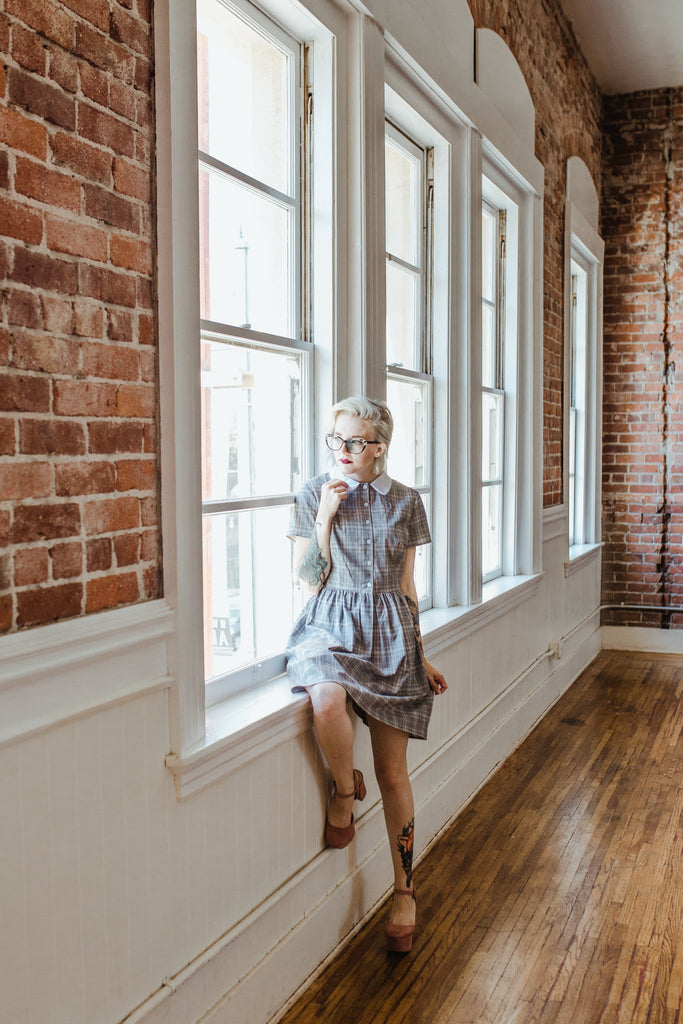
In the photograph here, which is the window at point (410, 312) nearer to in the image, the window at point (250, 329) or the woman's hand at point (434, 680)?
the window at point (250, 329)

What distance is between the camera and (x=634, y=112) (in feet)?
23.2

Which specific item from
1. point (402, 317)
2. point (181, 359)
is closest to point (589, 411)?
point (402, 317)

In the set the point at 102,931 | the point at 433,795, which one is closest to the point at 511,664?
the point at 433,795

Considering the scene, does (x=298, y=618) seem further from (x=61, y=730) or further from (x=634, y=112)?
(x=634, y=112)

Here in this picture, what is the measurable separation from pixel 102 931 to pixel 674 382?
6359mm

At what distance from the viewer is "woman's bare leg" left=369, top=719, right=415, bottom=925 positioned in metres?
2.75

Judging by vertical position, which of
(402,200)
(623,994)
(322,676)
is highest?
(402,200)

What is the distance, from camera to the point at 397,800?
279 centimetres

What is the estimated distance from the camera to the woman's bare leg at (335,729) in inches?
100.0

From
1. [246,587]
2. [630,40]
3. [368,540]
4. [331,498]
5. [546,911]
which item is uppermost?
[630,40]

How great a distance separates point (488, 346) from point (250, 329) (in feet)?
8.43

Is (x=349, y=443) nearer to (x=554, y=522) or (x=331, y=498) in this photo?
(x=331, y=498)

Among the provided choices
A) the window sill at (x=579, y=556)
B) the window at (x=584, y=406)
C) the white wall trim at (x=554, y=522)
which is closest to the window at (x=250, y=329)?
the white wall trim at (x=554, y=522)

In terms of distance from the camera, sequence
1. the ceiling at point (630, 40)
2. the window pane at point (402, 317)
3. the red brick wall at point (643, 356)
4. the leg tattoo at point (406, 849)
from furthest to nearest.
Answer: the red brick wall at point (643, 356) → the ceiling at point (630, 40) → the window pane at point (402, 317) → the leg tattoo at point (406, 849)
